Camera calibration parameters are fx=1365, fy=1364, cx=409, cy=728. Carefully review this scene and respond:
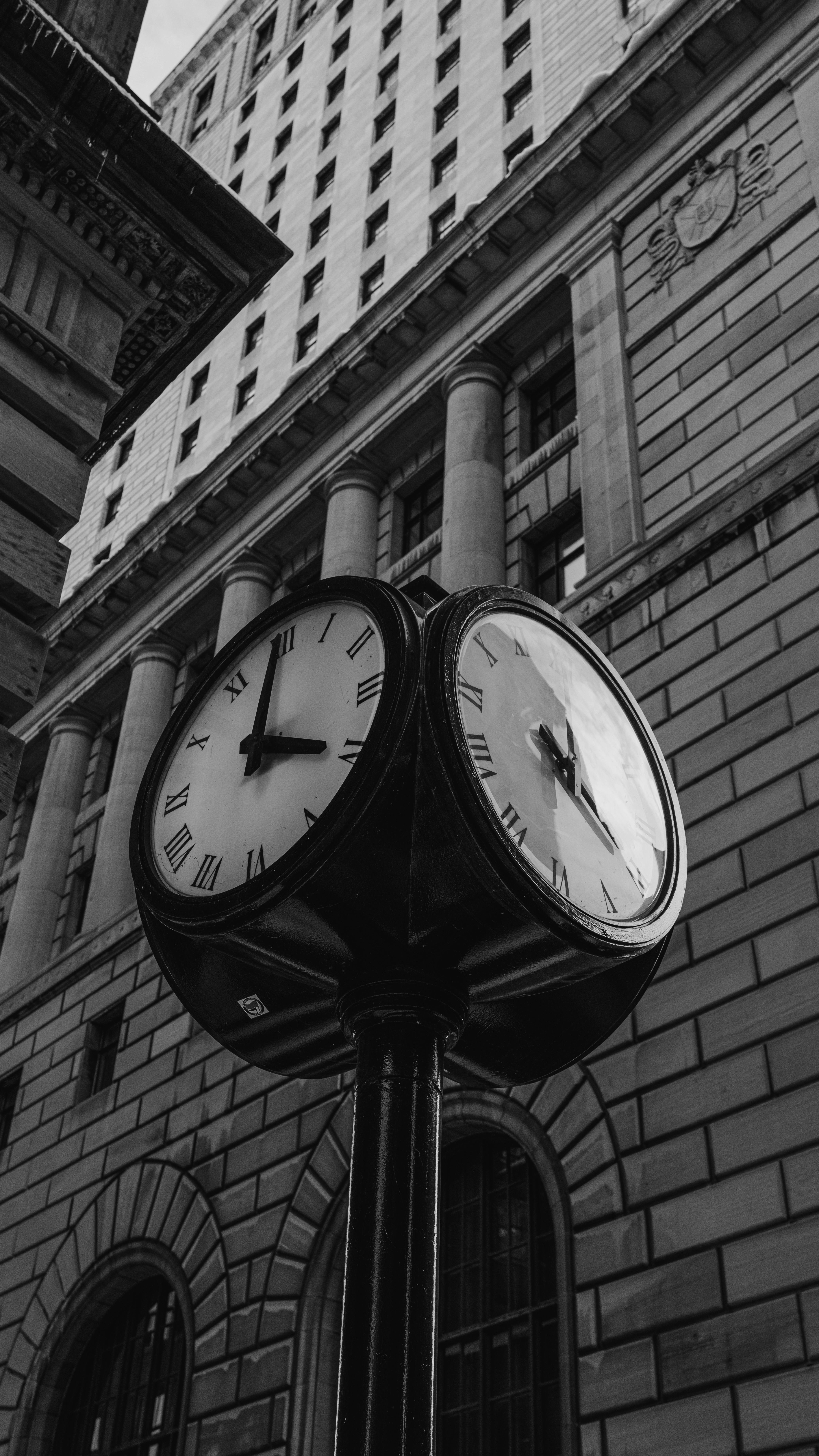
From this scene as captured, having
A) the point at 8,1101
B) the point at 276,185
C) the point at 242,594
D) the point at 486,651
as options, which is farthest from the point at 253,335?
the point at 486,651

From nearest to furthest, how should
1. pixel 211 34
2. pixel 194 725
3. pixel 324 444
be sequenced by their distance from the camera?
pixel 194 725, pixel 324 444, pixel 211 34

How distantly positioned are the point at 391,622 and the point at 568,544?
17.0 m

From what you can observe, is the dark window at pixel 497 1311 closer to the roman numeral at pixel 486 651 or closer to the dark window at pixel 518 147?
the roman numeral at pixel 486 651

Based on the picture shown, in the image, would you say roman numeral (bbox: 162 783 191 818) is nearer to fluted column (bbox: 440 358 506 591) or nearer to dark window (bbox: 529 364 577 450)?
fluted column (bbox: 440 358 506 591)

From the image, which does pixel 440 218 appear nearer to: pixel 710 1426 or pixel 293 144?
pixel 293 144

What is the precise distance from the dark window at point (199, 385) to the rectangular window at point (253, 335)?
1670mm

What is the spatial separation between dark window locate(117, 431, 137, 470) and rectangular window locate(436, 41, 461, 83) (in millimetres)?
13198

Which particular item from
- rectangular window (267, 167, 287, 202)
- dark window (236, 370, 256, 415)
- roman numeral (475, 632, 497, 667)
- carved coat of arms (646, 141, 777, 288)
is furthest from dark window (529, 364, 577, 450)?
rectangular window (267, 167, 287, 202)

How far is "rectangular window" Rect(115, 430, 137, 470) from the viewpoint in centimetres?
4059

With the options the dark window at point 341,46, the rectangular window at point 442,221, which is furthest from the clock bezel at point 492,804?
the dark window at point 341,46

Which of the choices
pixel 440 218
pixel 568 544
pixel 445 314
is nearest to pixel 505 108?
pixel 440 218

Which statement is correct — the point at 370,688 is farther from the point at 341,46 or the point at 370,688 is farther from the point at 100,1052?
the point at 341,46

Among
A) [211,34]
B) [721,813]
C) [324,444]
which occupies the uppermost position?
[211,34]

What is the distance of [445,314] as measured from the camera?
2362 cm
